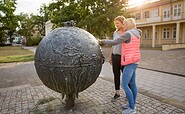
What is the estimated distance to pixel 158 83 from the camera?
21.7ft

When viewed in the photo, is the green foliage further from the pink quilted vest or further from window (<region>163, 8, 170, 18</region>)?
window (<region>163, 8, 170, 18</region>)

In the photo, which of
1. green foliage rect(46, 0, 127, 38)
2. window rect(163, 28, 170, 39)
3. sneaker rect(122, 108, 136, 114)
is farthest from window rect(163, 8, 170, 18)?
sneaker rect(122, 108, 136, 114)

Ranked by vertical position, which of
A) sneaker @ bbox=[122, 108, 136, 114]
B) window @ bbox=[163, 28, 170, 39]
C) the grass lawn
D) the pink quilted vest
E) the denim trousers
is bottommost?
sneaker @ bbox=[122, 108, 136, 114]

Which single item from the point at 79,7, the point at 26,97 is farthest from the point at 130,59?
the point at 79,7

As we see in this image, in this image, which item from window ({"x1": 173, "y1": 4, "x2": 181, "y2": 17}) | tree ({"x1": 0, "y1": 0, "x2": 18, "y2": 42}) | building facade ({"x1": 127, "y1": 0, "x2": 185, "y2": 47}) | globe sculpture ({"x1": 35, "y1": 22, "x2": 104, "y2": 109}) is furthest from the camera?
window ({"x1": 173, "y1": 4, "x2": 181, "y2": 17})

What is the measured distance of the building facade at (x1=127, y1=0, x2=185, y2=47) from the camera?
90.1 ft

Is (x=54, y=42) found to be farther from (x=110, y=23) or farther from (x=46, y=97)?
(x=110, y=23)

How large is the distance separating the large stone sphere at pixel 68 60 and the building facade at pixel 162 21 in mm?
26270

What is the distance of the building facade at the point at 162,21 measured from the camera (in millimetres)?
27452

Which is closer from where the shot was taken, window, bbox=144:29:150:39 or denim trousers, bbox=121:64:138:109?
denim trousers, bbox=121:64:138:109

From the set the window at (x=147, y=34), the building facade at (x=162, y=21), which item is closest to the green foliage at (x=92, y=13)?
the building facade at (x=162, y=21)

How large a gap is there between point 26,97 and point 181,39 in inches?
1120

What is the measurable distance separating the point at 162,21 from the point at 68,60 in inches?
1116

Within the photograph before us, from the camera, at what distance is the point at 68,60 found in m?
3.41
